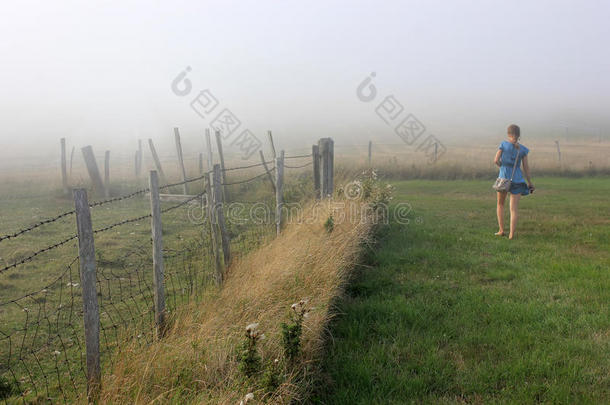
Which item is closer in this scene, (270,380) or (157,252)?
(270,380)

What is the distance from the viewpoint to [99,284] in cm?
620

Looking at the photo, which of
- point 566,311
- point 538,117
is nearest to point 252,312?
point 566,311

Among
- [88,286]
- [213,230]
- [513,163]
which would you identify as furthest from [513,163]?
[88,286]

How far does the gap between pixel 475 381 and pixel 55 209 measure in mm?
13214

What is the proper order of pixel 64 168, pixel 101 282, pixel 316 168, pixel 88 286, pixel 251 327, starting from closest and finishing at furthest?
pixel 251 327, pixel 88 286, pixel 101 282, pixel 316 168, pixel 64 168

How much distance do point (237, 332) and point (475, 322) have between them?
252cm

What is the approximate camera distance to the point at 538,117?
4370 inches

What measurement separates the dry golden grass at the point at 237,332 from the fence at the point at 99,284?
0.28 m

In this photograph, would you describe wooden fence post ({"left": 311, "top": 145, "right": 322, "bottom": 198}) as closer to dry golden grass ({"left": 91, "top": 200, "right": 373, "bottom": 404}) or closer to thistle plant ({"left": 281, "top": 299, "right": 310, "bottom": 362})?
dry golden grass ({"left": 91, "top": 200, "right": 373, "bottom": 404})

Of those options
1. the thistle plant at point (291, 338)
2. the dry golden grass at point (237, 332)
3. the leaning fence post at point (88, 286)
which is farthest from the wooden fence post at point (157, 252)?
the thistle plant at point (291, 338)

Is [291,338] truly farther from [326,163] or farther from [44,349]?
[326,163]

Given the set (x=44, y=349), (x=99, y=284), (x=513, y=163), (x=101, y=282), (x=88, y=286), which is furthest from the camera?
(x=513, y=163)

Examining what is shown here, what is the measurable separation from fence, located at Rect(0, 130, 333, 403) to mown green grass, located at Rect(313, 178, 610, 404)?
1.69m

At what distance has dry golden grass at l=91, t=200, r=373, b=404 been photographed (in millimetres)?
3324
